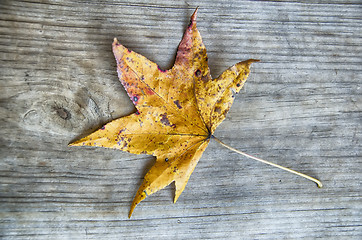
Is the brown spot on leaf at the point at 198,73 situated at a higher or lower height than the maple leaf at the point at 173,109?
higher

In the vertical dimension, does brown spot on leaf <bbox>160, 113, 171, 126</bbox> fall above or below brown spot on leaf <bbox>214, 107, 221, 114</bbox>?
below

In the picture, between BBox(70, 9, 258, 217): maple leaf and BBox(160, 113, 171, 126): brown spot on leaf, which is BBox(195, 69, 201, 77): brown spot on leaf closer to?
BBox(70, 9, 258, 217): maple leaf

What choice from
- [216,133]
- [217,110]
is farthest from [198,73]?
[216,133]

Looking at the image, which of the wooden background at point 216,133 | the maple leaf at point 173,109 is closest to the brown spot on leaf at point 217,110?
the maple leaf at point 173,109

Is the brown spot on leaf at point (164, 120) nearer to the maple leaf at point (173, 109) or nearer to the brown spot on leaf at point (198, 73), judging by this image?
the maple leaf at point (173, 109)

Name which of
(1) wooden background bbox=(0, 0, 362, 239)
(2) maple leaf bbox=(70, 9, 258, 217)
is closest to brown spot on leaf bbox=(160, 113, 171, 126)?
(2) maple leaf bbox=(70, 9, 258, 217)

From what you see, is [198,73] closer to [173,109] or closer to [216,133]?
[173,109]
